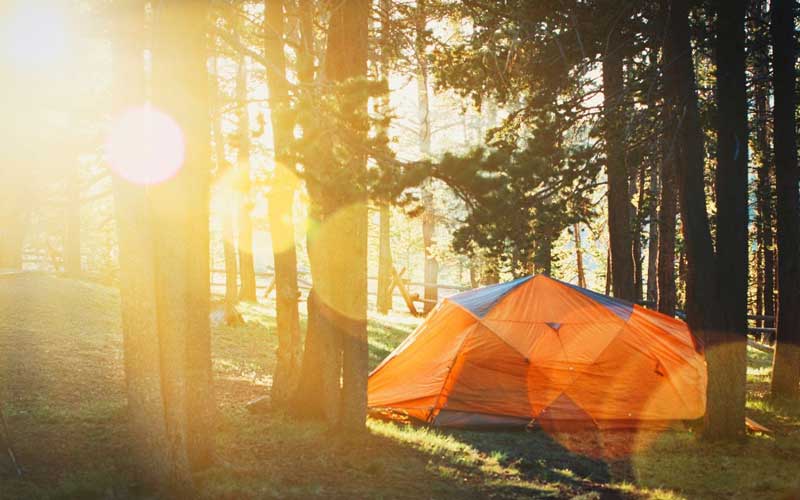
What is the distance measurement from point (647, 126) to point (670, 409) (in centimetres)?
426

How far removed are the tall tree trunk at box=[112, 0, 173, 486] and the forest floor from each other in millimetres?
397

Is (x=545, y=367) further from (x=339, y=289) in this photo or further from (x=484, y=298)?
(x=339, y=289)

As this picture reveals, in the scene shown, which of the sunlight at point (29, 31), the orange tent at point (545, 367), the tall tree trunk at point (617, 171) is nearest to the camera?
the sunlight at point (29, 31)

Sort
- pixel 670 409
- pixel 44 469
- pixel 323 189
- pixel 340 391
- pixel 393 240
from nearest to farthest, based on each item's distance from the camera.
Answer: pixel 44 469
pixel 323 189
pixel 340 391
pixel 670 409
pixel 393 240

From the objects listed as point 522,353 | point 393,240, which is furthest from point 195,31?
point 393,240

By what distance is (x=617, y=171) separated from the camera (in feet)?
34.0

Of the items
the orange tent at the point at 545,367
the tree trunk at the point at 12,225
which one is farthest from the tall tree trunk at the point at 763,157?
the tree trunk at the point at 12,225

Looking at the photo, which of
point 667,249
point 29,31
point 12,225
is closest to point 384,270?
point 667,249

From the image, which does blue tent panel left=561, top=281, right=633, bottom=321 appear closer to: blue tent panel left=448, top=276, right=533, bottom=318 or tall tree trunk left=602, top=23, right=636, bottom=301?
blue tent panel left=448, top=276, right=533, bottom=318

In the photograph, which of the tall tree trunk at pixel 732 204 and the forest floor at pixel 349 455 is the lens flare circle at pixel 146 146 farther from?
the tall tree trunk at pixel 732 204

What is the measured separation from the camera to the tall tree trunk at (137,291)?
19.5 ft

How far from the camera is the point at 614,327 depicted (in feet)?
35.8

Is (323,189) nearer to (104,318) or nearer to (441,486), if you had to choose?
(441,486)

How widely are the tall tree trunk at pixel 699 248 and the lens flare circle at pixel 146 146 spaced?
647cm
